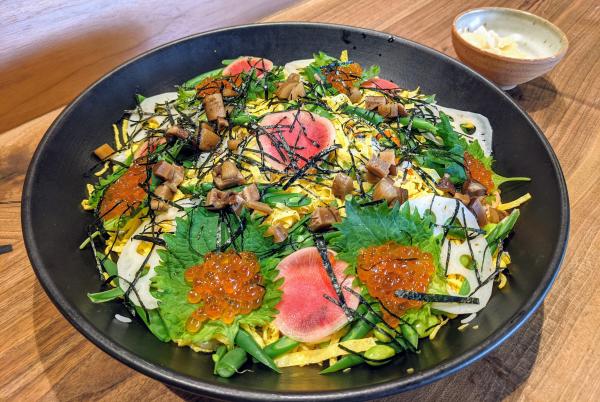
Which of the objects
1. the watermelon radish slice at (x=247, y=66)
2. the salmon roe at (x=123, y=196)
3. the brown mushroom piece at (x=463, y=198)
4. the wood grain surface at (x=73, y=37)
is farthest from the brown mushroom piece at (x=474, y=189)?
the wood grain surface at (x=73, y=37)

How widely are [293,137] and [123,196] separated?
1.07 metres

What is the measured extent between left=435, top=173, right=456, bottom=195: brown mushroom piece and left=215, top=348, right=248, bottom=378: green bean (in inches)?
57.5

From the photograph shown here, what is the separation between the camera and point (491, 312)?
2021 millimetres

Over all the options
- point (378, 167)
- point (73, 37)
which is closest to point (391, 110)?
point (378, 167)

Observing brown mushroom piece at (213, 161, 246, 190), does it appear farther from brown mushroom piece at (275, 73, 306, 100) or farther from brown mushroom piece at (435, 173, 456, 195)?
brown mushroom piece at (435, 173, 456, 195)

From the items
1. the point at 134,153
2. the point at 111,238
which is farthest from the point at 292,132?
the point at 111,238

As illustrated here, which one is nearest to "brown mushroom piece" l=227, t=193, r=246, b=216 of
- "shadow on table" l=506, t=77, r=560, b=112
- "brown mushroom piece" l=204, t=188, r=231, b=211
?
"brown mushroom piece" l=204, t=188, r=231, b=211

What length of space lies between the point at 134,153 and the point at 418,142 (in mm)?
1888

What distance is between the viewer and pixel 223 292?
6.28 ft

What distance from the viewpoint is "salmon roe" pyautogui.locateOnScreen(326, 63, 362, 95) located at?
3.14 meters

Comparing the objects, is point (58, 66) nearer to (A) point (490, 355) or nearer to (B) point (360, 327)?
(B) point (360, 327)

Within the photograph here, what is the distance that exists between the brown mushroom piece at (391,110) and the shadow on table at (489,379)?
1.54 metres

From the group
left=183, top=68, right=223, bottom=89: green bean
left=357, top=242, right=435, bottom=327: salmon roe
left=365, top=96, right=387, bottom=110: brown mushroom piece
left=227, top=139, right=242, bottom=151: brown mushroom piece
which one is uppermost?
left=183, top=68, right=223, bottom=89: green bean

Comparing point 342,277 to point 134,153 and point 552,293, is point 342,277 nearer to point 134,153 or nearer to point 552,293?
point 552,293
